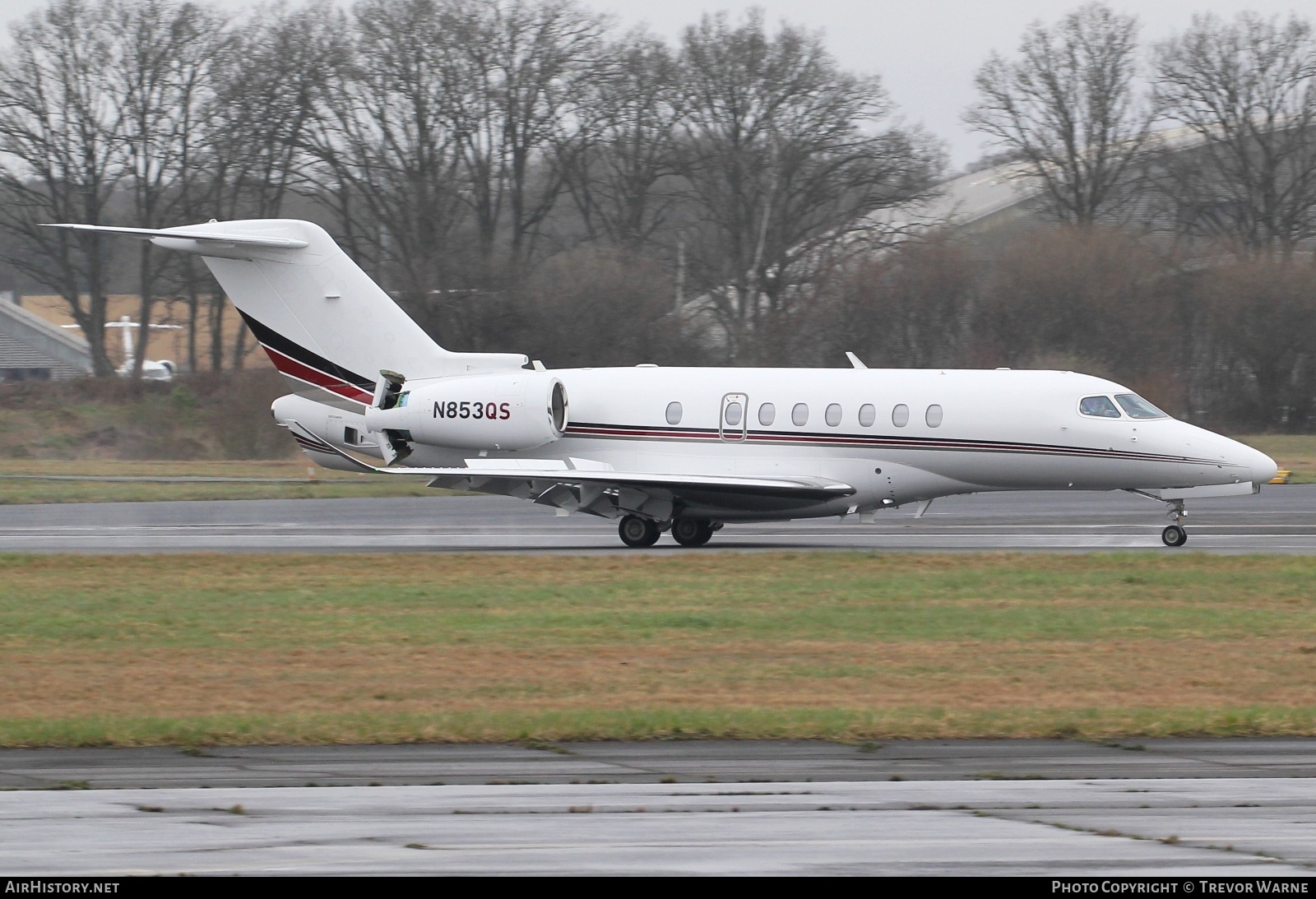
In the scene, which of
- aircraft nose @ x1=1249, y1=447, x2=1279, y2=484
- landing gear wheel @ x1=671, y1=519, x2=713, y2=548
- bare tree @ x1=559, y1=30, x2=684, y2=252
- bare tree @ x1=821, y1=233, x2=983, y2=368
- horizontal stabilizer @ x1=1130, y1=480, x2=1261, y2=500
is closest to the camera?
aircraft nose @ x1=1249, y1=447, x2=1279, y2=484

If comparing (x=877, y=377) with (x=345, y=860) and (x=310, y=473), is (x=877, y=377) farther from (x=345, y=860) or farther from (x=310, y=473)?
(x=310, y=473)

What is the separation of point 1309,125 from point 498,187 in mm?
28994

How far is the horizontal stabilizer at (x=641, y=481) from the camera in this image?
73.7ft

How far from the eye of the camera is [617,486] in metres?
23.0

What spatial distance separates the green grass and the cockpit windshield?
260 cm

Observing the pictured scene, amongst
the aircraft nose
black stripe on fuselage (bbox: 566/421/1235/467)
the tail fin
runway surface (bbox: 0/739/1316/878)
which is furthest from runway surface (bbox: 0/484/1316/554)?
runway surface (bbox: 0/739/1316/878)

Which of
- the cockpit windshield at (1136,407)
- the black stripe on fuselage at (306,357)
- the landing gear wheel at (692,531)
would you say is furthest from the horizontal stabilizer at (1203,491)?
the black stripe on fuselage at (306,357)

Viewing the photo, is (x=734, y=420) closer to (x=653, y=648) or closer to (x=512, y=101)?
(x=653, y=648)

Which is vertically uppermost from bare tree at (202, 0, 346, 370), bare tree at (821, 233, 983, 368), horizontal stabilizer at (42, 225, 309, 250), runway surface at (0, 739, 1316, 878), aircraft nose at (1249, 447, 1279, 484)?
bare tree at (202, 0, 346, 370)

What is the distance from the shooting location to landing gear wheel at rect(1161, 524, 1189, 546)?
22.6m

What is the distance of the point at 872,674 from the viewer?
12773 millimetres

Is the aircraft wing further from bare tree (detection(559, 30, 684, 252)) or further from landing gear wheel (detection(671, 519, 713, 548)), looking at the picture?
bare tree (detection(559, 30, 684, 252))

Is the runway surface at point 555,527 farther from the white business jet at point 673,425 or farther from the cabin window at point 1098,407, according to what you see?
the cabin window at point 1098,407

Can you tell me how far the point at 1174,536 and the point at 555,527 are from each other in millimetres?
10432
